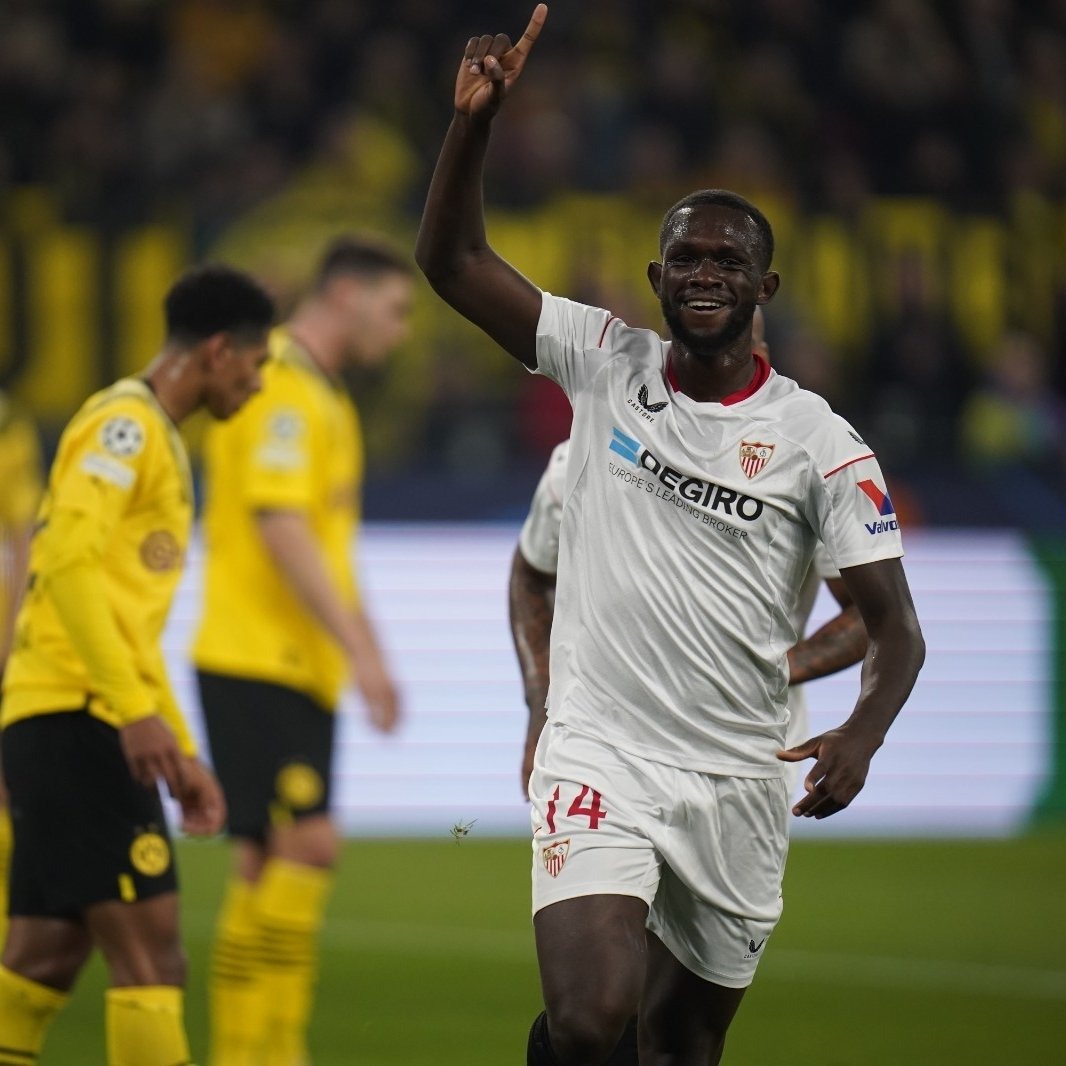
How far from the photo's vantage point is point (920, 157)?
15656 mm

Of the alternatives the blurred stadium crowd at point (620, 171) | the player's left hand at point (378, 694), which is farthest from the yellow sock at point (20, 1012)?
the blurred stadium crowd at point (620, 171)

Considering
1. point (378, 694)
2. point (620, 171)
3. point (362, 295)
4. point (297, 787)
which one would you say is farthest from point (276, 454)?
point (620, 171)

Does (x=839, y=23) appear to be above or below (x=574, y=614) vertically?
above

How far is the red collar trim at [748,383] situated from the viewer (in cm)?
432

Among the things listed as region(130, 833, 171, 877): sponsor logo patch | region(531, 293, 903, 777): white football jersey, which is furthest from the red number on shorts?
region(130, 833, 171, 877): sponsor logo patch

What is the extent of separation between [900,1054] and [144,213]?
8.28 metres

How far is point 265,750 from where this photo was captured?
667cm

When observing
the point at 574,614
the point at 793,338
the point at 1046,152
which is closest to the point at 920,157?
the point at 1046,152

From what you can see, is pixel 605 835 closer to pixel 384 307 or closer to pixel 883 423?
pixel 384 307

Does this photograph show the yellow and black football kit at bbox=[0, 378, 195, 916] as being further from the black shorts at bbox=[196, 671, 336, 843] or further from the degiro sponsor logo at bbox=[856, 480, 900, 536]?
the degiro sponsor logo at bbox=[856, 480, 900, 536]

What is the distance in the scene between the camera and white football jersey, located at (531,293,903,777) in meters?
4.21

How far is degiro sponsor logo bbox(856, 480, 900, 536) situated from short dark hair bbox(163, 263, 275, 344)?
6.28ft

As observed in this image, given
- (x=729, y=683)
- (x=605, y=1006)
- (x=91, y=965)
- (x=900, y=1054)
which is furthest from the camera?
(x=91, y=965)

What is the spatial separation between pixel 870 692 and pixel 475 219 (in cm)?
125
